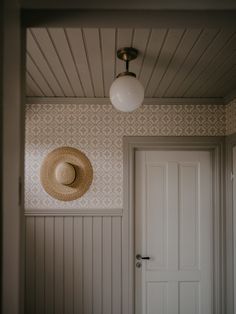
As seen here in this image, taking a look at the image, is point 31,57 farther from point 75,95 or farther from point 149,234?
point 149,234

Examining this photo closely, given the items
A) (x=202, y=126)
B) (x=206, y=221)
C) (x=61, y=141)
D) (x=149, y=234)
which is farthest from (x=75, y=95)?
(x=206, y=221)

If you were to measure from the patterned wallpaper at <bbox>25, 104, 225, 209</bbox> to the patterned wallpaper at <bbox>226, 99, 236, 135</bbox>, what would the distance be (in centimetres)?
7

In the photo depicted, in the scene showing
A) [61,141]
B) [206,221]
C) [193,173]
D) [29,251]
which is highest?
[61,141]

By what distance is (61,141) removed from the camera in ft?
9.84

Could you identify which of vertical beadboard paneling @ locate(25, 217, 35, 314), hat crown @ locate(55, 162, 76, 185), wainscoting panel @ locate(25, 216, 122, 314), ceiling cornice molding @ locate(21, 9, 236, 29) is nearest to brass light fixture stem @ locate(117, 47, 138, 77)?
ceiling cornice molding @ locate(21, 9, 236, 29)

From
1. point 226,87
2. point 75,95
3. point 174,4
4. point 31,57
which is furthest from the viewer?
point 75,95

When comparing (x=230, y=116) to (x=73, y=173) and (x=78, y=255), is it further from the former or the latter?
(x=78, y=255)

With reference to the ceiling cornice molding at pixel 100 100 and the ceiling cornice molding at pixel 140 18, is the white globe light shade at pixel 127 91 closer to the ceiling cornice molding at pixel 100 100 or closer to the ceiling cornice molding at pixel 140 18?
the ceiling cornice molding at pixel 140 18

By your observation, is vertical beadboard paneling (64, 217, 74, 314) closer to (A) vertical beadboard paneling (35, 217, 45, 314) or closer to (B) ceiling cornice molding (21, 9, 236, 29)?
(A) vertical beadboard paneling (35, 217, 45, 314)

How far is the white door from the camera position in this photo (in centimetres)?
304

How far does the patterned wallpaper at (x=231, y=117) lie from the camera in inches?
109

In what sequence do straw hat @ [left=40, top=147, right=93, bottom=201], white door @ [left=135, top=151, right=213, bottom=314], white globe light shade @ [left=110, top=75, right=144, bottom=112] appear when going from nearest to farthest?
white globe light shade @ [left=110, top=75, right=144, bottom=112] → straw hat @ [left=40, top=147, right=93, bottom=201] → white door @ [left=135, top=151, right=213, bottom=314]

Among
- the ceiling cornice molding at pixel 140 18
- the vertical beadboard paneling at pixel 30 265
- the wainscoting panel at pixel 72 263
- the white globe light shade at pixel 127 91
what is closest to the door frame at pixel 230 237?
the wainscoting panel at pixel 72 263

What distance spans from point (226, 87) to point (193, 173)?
893mm
